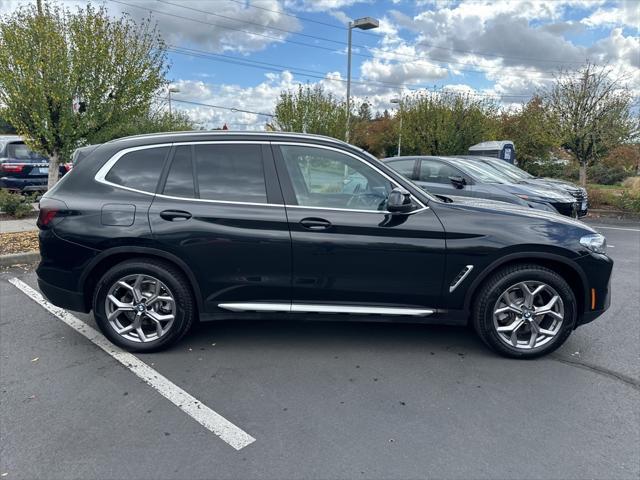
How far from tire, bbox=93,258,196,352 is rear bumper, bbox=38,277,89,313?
15cm

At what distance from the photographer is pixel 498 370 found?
11.3ft

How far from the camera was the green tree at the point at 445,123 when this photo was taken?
706 inches

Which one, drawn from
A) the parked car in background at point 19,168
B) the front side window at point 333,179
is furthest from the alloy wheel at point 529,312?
the parked car in background at point 19,168

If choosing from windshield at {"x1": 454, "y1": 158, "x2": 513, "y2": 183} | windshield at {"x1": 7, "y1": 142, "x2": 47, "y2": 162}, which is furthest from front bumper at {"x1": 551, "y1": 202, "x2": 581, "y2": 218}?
windshield at {"x1": 7, "y1": 142, "x2": 47, "y2": 162}

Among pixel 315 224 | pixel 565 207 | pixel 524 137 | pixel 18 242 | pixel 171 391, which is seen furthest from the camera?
pixel 524 137

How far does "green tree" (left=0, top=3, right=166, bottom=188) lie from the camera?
7355 millimetres

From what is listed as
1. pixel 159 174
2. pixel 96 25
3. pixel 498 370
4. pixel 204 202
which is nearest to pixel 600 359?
pixel 498 370

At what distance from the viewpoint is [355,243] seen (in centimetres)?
346

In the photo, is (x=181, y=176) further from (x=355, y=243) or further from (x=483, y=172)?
(x=483, y=172)

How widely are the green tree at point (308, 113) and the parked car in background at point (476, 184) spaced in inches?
260

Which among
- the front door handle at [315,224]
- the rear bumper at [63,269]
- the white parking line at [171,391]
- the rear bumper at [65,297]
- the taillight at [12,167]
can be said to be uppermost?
the taillight at [12,167]

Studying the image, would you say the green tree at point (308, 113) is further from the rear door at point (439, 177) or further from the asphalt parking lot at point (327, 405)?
the asphalt parking lot at point (327, 405)

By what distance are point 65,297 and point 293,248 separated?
77.1 inches

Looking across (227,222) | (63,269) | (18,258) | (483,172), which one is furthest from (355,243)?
(483,172)
